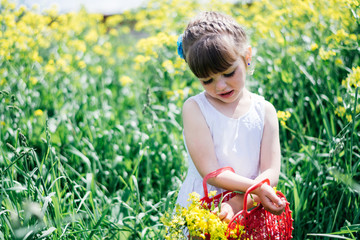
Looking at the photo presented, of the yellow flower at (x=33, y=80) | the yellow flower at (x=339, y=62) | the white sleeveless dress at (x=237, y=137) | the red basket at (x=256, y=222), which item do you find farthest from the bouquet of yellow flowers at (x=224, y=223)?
the yellow flower at (x=33, y=80)

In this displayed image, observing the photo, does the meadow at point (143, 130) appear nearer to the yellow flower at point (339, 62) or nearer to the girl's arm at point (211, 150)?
the yellow flower at point (339, 62)

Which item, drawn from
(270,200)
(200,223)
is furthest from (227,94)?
(200,223)

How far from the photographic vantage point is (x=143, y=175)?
2682 mm

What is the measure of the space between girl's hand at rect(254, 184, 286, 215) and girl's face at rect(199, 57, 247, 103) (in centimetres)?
44

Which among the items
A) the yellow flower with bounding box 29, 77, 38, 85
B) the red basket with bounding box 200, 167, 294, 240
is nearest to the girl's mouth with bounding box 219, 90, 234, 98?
the red basket with bounding box 200, 167, 294, 240

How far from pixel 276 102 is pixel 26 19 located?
2759 millimetres

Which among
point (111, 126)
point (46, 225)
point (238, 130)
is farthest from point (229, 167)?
point (111, 126)

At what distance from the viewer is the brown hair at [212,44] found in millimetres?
1618

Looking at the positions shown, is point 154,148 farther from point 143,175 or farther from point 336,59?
point 336,59

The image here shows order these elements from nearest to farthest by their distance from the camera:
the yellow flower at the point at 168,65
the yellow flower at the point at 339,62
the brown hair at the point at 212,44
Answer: the brown hair at the point at 212,44 → the yellow flower at the point at 339,62 → the yellow flower at the point at 168,65

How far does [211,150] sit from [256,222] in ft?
→ 1.19

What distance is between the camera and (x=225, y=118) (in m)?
1.78

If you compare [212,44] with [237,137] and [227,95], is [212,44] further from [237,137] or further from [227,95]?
[237,137]

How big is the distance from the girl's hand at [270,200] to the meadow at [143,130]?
46cm
